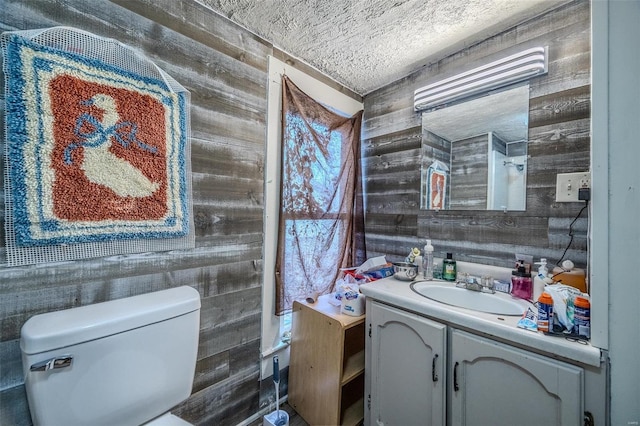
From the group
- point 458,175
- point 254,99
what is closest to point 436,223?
point 458,175

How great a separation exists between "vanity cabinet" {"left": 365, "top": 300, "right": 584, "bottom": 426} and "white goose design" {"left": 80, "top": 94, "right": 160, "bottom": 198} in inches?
46.6

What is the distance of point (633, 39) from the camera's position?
0.67 metres

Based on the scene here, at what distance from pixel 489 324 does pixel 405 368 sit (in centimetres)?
45

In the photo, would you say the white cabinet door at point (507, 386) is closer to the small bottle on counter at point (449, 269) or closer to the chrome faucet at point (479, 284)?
the chrome faucet at point (479, 284)

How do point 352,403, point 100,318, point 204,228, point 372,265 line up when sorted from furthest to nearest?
point 372,265 → point 352,403 → point 204,228 → point 100,318

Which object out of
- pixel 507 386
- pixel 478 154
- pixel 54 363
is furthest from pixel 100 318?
pixel 478 154

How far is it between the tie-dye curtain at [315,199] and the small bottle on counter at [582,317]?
1.21 metres

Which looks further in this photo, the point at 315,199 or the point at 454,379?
the point at 315,199

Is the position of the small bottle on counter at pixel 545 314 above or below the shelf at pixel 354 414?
above

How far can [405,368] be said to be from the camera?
1.13 m

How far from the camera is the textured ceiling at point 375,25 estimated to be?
116 centimetres

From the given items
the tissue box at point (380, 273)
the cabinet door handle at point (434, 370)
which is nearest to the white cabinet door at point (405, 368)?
the cabinet door handle at point (434, 370)

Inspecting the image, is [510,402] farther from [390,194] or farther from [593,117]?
[390,194]

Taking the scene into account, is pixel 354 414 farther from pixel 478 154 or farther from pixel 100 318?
pixel 478 154
